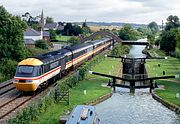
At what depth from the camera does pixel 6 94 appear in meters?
39.0

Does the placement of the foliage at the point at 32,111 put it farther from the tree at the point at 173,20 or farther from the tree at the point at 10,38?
the tree at the point at 173,20

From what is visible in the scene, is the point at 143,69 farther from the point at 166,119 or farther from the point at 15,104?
the point at 15,104

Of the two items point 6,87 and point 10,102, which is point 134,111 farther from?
point 6,87

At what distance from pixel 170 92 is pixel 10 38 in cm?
2804

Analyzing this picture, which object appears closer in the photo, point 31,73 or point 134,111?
point 31,73

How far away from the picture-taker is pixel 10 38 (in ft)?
194

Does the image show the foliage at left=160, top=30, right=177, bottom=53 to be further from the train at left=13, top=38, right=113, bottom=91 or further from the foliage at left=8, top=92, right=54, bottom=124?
the foliage at left=8, top=92, right=54, bottom=124

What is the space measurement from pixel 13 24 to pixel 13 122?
124 ft

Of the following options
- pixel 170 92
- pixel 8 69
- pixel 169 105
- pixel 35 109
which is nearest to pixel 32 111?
pixel 35 109

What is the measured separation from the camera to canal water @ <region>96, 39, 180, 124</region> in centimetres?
3450

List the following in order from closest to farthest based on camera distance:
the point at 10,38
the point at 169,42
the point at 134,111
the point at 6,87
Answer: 1. the point at 134,111
2. the point at 6,87
3. the point at 10,38
4. the point at 169,42

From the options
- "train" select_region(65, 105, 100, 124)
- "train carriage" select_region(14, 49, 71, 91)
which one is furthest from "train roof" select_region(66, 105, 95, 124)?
"train carriage" select_region(14, 49, 71, 91)

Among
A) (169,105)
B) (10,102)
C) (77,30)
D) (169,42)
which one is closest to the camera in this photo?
(10,102)

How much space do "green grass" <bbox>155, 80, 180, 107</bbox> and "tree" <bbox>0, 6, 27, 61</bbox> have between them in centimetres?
2337
